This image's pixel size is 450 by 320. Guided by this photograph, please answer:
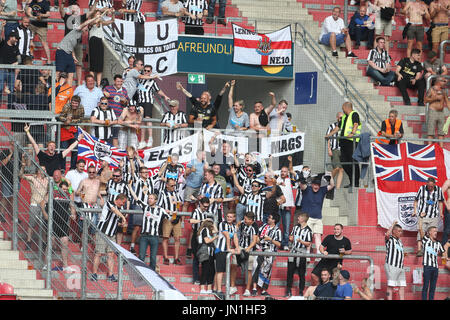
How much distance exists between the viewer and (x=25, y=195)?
15.8m

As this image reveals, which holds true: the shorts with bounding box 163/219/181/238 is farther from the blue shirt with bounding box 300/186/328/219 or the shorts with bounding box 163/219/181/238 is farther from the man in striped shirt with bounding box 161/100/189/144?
the man in striped shirt with bounding box 161/100/189/144

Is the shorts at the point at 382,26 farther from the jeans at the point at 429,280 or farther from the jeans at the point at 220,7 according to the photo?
the jeans at the point at 429,280

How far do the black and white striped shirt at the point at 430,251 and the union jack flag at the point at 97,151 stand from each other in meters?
5.34

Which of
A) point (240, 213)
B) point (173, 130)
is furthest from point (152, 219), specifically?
point (173, 130)

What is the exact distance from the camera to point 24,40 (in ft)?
70.0

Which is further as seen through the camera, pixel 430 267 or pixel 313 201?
pixel 313 201

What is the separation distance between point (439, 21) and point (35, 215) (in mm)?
13095

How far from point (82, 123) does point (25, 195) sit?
13.0 feet

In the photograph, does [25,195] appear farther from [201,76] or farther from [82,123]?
[201,76]

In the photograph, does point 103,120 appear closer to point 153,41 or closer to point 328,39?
point 153,41

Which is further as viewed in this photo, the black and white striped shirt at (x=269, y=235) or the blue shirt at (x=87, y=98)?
the blue shirt at (x=87, y=98)

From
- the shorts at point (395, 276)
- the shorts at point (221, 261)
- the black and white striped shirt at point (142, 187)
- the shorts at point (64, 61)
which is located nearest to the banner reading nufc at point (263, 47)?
the shorts at point (64, 61)

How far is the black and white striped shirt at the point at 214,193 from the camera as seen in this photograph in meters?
18.6

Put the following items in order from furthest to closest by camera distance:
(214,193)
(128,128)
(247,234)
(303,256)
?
1. (128,128)
2. (214,193)
3. (247,234)
4. (303,256)
